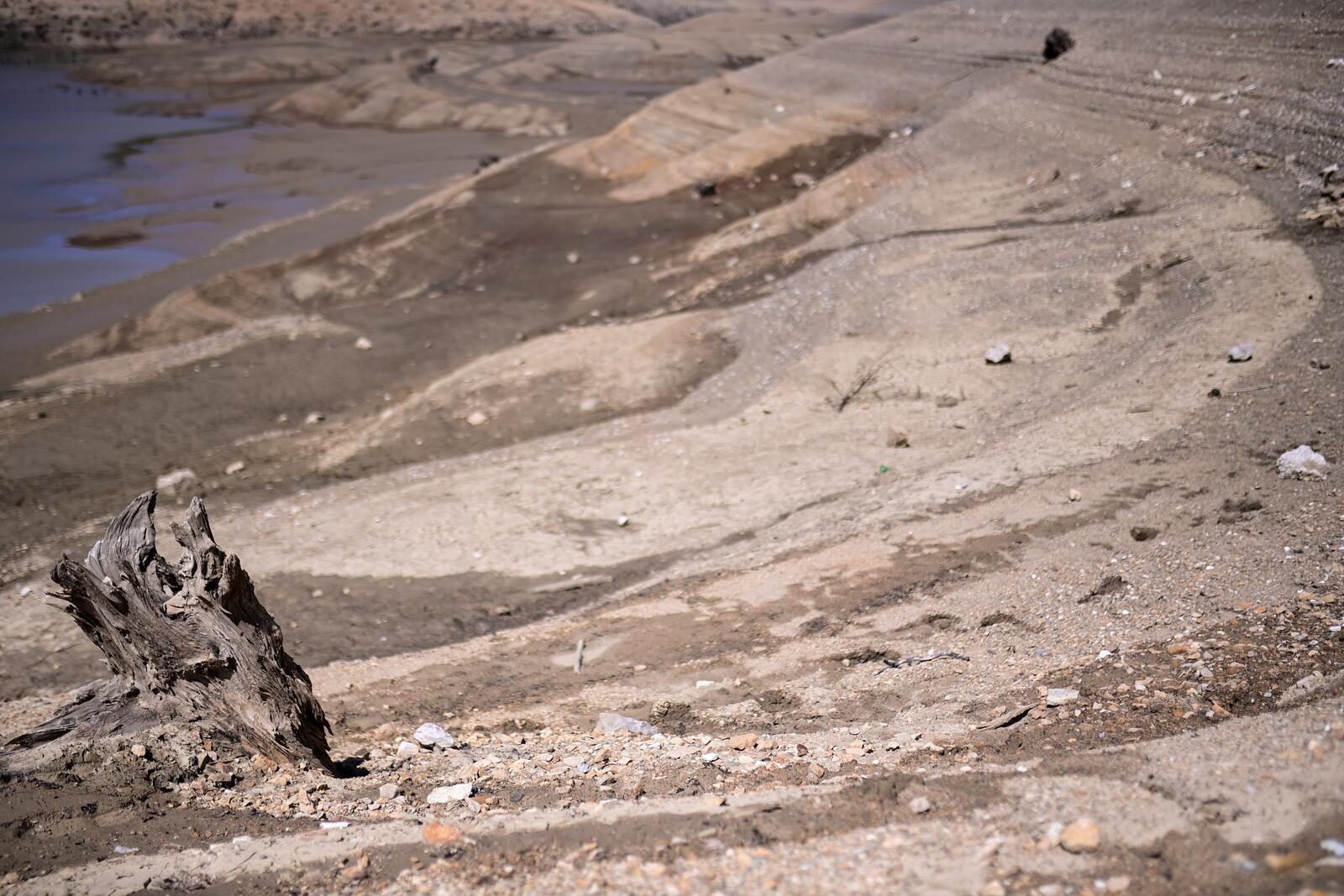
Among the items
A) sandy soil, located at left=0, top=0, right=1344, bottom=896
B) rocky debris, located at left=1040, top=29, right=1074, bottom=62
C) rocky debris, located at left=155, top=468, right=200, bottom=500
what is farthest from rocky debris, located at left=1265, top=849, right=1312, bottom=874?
rocky debris, located at left=1040, top=29, right=1074, bottom=62

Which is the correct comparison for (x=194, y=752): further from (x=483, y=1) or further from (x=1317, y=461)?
(x=483, y=1)

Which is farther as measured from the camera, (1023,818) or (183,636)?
(183,636)

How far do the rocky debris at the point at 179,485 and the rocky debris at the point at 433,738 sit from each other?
25.2ft

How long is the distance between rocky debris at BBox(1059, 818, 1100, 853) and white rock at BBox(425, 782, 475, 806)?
2.49 m

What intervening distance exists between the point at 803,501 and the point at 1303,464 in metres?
3.87

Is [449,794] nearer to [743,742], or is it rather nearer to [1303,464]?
[743,742]

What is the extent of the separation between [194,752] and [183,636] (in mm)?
594

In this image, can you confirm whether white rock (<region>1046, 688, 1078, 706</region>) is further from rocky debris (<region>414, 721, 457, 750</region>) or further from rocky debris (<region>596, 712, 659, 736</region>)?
rocky debris (<region>414, 721, 457, 750</region>)

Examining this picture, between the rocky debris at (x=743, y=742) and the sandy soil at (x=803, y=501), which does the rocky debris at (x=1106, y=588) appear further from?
the rocky debris at (x=743, y=742)

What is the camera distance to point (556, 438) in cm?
1189

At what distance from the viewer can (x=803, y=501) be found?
29.7 ft

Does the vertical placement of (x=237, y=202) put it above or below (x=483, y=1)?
below

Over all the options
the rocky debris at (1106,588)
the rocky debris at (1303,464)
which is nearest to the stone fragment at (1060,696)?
the rocky debris at (1106,588)

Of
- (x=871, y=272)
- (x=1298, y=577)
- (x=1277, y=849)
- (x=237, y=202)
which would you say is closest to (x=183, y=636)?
(x=1277, y=849)
